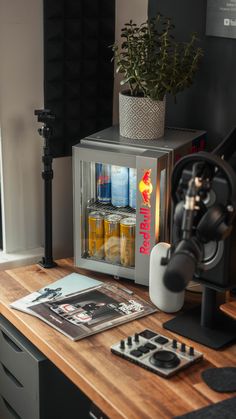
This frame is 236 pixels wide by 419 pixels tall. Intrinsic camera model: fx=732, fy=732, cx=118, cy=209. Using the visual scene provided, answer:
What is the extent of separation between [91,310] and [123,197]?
1.30ft

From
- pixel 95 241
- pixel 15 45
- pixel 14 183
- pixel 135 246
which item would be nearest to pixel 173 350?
pixel 135 246

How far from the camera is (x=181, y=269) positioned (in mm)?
1387

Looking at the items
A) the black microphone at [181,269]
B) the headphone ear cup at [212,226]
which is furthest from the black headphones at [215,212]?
the black microphone at [181,269]

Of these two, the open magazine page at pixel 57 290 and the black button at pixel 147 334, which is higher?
the open magazine page at pixel 57 290

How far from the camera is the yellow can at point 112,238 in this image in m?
2.32

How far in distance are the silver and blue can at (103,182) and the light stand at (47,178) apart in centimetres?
16

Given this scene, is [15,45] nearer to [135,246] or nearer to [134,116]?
[134,116]

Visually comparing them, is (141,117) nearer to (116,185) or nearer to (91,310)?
(116,185)

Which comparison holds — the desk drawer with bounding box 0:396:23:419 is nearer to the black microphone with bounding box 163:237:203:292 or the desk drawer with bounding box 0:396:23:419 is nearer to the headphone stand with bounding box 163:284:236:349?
the headphone stand with bounding box 163:284:236:349

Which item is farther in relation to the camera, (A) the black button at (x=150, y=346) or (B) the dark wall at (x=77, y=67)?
(B) the dark wall at (x=77, y=67)

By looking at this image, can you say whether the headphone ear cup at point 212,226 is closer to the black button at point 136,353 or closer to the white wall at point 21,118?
the black button at point 136,353

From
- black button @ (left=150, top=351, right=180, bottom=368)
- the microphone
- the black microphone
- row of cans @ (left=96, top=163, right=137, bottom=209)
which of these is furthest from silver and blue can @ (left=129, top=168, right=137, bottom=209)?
the black microphone

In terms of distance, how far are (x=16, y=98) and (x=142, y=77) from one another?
461 millimetres

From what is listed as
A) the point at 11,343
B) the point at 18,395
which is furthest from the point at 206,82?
the point at 18,395
